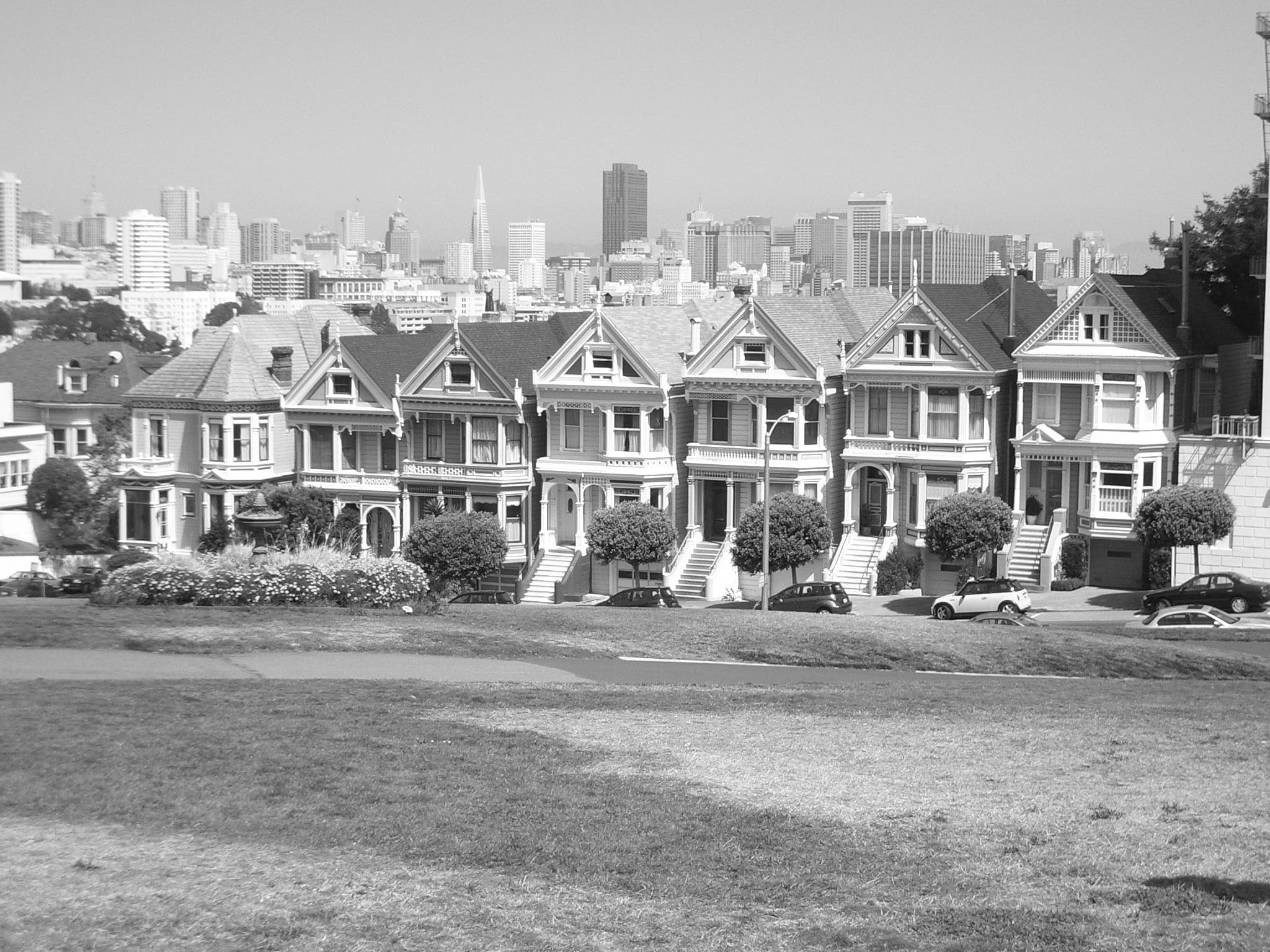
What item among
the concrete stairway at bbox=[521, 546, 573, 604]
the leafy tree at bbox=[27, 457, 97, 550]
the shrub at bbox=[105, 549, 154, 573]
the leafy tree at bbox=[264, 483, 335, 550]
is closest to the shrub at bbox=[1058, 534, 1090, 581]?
the concrete stairway at bbox=[521, 546, 573, 604]

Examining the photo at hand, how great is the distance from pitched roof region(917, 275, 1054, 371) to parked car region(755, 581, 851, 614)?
9.51 meters

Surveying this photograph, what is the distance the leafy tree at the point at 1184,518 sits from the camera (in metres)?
47.2

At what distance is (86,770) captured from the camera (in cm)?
1983

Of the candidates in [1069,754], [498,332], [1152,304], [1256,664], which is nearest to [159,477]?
[498,332]

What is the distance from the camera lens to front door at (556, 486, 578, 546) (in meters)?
57.3

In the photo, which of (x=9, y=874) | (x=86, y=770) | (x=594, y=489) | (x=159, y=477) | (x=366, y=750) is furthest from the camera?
(x=159, y=477)

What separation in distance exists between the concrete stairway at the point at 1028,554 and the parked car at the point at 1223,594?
6.09 m

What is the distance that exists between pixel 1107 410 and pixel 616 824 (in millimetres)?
36214

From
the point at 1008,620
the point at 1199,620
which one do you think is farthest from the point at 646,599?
the point at 1199,620

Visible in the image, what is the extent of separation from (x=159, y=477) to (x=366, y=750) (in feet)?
141

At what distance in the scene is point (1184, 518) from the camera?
47219 millimetres

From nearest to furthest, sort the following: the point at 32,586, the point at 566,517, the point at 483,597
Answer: the point at 483,597
the point at 32,586
the point at 566,517

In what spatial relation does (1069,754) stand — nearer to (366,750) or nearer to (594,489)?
(366,750)

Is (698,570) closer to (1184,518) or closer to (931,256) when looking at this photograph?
(1184,518)
